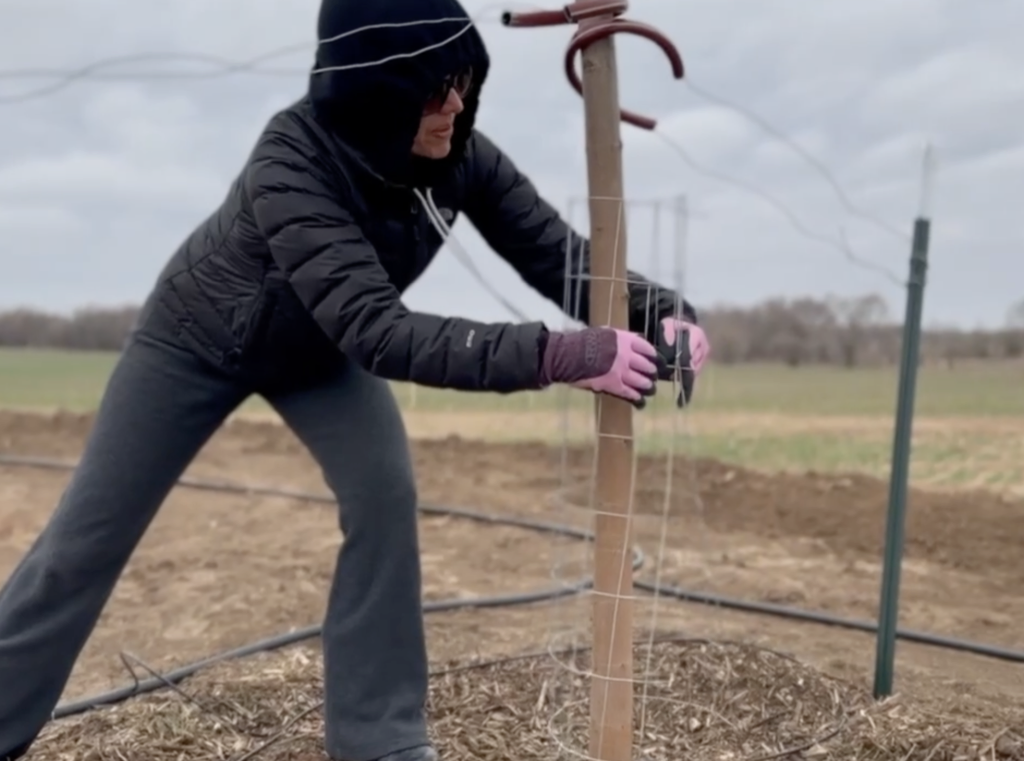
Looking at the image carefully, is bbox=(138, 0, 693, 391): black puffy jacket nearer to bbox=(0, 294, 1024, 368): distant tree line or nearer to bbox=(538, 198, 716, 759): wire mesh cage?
bbox=(538, 198, 716, 759): wire mesh cage

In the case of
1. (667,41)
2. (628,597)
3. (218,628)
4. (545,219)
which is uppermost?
(667,41)

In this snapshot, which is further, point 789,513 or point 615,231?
point 789,513

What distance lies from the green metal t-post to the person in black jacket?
952 mm

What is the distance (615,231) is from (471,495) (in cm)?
533

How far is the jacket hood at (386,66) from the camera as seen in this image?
2.31 meters

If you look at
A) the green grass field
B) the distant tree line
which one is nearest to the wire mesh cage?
the green grass field

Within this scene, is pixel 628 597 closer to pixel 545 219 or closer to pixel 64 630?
pixel 545 219

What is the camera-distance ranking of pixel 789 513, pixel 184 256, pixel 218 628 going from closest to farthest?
pixel 184 256
pixel 218 628
pixel 789 513

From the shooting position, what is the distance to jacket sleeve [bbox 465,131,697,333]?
2828 millimetres

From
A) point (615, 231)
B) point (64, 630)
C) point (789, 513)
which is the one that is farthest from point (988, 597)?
point (64, 630)

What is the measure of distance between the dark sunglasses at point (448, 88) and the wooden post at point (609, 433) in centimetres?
30

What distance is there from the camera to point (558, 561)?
139 inches

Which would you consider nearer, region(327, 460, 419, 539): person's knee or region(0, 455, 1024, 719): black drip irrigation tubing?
region(327, 460, 419, 539): person's knee

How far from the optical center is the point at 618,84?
228 cm
